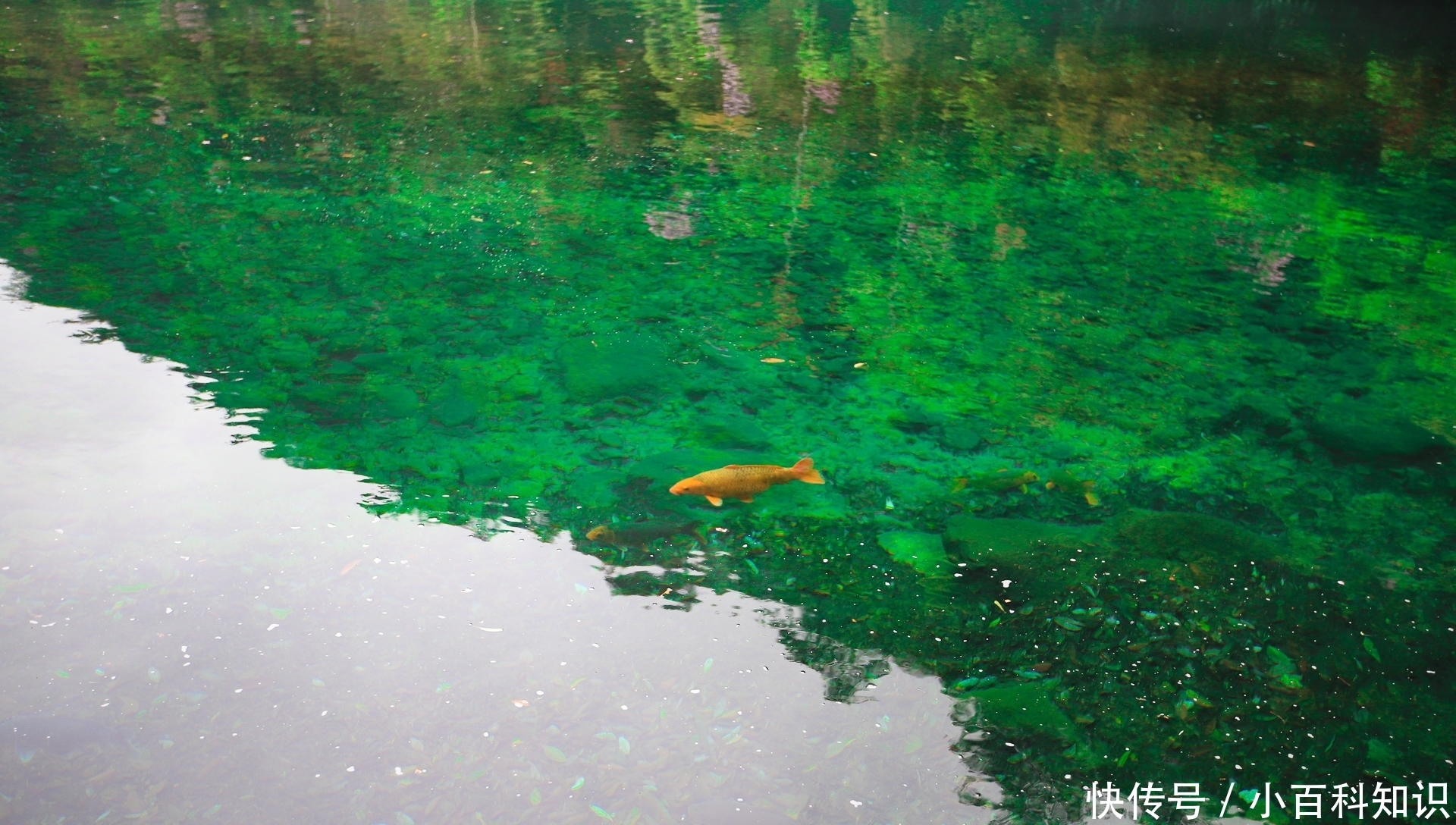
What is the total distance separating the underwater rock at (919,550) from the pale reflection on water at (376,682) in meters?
0.45

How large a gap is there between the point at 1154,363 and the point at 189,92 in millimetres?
6608

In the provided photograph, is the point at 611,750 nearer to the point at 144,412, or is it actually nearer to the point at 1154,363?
the point at 144,412

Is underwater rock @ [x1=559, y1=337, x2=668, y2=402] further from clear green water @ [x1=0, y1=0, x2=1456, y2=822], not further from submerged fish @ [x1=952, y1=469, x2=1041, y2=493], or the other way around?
submerged fish @ [x1=952, y1=469, x2=1041, y2=493]

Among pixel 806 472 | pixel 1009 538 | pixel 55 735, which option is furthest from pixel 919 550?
pixel 55 735

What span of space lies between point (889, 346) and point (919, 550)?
1400 millimetres

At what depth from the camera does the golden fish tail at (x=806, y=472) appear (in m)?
3.21

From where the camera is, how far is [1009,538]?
2977mm

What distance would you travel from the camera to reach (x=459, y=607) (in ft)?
8.65

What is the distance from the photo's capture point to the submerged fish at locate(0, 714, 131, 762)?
2188 mm

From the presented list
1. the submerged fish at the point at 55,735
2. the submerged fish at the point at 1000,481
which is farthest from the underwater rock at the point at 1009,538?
the submerged fish at the point at 55,735

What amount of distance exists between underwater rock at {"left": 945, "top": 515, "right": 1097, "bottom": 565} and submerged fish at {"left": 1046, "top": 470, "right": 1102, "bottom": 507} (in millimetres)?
183

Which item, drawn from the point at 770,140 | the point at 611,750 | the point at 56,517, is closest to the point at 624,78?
the point at 770,140

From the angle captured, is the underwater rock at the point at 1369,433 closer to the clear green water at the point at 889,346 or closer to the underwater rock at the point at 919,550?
the clear green water at the point at 889,346

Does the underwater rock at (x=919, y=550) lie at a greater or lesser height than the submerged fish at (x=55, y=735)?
greater
